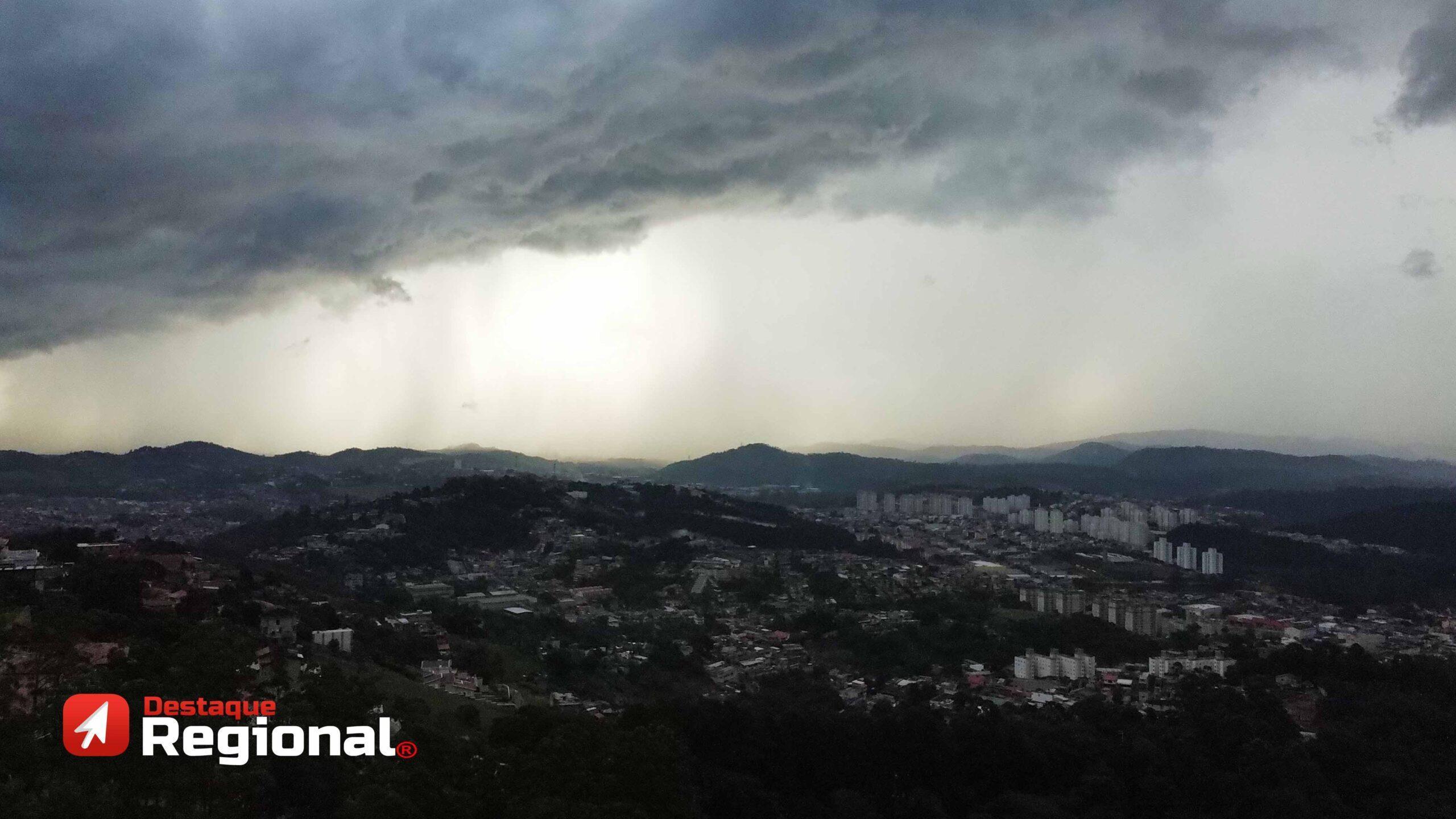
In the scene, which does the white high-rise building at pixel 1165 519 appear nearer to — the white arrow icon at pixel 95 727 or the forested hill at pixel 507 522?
the forested hill at pixel 507 522

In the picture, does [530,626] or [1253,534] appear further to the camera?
[1253,534]

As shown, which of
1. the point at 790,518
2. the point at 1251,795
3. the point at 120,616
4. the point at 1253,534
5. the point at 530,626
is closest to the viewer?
the point at 1251,795

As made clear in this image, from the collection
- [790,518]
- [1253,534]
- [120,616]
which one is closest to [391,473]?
[790,518]

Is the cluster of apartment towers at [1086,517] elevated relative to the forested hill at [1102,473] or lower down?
lower down

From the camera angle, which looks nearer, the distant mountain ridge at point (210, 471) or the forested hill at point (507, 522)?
the forested hill at point (507, 522)

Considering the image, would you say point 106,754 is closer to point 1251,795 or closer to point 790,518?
point 1251,795

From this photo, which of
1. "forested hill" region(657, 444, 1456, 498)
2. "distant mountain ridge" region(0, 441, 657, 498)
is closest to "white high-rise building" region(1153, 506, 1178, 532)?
"forested hill" region(657, 444, 1456, 498)

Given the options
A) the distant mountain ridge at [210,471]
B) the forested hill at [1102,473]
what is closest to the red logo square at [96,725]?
the distant mountain ridge at [210,471]
